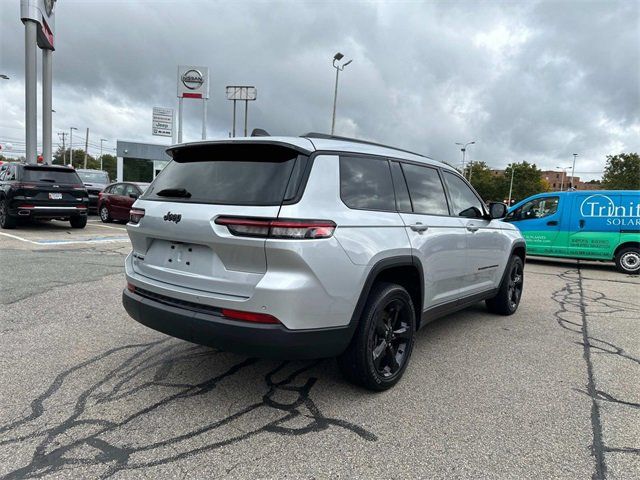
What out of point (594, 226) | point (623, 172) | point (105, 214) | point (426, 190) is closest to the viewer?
point (426, 190)

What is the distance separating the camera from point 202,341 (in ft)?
9.55

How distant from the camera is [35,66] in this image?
60.6ft

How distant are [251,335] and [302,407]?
745mm

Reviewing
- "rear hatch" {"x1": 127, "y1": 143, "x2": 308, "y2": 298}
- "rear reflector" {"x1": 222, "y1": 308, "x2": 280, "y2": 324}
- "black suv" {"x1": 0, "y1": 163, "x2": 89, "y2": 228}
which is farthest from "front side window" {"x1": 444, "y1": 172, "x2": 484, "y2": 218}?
"black suv" {"x1": 0, "y1": 163, "x2": 89, "y2": 228}

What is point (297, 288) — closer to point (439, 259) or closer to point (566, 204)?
point (439, 259)

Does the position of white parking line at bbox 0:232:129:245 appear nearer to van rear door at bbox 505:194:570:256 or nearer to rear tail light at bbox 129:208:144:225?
rear tail light at bbox 129:208:144:225

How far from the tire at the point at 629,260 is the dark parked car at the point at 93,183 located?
17.3 m

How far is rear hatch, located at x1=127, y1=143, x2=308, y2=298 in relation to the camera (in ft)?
9.15

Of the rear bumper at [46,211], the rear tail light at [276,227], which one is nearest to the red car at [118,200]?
the rear bumper at [46,211]

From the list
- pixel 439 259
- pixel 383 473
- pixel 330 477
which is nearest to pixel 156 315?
pixel 330 477

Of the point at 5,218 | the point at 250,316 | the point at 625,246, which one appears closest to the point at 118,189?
the point at 5,218

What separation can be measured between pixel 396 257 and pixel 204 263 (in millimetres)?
1367

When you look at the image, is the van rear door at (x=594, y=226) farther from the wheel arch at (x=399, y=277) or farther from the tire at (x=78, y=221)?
the tire at (x=78, y=221)

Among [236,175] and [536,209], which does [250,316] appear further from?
[536,209]
